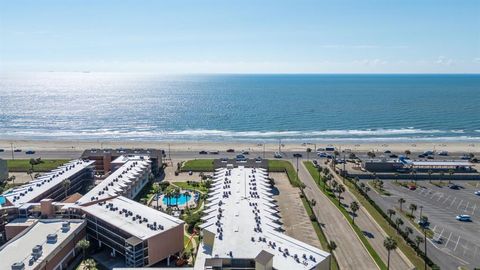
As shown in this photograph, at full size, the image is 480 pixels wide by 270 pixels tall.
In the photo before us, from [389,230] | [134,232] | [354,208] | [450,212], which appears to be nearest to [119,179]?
[134,232]

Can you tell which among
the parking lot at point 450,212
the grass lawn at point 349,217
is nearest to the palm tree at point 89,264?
the grass lawn at point 349,217

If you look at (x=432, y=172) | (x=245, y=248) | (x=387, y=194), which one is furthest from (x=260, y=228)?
(x=432, y=172)

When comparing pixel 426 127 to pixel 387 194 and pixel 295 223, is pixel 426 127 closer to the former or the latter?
pixel 387 194

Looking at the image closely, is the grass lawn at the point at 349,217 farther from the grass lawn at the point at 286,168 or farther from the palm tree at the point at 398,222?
the palm tree at the point at 398,222

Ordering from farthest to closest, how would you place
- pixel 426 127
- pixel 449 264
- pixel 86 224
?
pixel 426 127, pixel 86 224, pixel 449 264

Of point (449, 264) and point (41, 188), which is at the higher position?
point (41, 188)

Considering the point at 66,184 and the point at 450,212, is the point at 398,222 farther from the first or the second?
the point at 66,184
